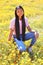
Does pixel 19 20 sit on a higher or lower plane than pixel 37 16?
higher

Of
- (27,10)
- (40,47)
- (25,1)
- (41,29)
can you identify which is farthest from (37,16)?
(40,47)

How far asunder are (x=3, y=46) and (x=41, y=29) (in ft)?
8.09

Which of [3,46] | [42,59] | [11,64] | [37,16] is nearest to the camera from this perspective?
[11,64]

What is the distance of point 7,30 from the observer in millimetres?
9516

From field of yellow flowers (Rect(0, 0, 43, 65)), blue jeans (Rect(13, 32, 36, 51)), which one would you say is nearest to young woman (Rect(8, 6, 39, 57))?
blue jeans (Rect(13, 32, 36, 51))

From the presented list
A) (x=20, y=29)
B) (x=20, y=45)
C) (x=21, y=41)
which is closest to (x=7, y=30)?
(x=20, y=29)

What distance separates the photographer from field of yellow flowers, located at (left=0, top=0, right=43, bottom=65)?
6.86 m

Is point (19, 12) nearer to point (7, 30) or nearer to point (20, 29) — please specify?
point (20, 29)

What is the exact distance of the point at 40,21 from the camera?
11.0m

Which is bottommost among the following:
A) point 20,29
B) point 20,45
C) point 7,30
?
point 7,30

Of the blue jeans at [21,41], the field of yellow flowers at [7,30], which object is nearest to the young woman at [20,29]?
the blue jeans at [21,41]

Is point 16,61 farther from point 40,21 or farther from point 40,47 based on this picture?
point 40,21

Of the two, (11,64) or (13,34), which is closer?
(11,64)

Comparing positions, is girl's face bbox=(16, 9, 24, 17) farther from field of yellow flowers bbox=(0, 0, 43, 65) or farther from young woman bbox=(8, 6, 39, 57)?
field of yellow flowers bbox=(0, 0, 43, 65)
